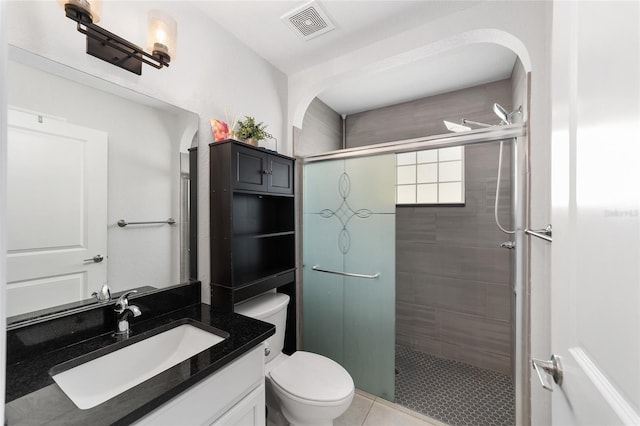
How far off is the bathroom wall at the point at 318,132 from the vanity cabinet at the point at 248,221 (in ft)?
1.17

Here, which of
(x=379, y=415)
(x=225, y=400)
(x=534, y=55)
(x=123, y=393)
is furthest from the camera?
(x=379, y=415)

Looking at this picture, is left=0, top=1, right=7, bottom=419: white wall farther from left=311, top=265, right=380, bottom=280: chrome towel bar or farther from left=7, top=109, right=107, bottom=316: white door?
left=311, top=265, right=380, bottom=280: chrome towel bar

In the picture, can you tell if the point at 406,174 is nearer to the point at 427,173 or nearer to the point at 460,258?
the point at 427,173

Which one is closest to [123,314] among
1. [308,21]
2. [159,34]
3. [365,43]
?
[159,34]

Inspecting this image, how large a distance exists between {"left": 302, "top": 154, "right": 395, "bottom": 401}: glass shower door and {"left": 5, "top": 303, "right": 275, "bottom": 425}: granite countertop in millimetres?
940

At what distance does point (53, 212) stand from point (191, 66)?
99 cm

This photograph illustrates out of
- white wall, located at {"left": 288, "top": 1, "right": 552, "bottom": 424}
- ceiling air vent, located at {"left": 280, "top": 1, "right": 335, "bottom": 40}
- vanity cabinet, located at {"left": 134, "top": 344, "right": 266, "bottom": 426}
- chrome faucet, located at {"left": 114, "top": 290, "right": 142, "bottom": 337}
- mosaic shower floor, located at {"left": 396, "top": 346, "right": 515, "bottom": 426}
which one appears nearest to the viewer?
vanity cabinet, located at {"left": 134, "top": 344, "right": 266, "bottom": 426}

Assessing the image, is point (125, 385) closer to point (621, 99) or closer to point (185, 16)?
point (621, 99)

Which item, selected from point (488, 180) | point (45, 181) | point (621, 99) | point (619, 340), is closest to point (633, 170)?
point (621, 99)

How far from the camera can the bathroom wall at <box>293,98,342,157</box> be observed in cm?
225

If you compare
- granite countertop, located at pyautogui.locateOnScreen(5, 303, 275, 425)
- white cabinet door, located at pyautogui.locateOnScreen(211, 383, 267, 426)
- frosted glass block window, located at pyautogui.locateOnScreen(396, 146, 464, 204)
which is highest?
frosted glass block window, located at pyautogui.locateOnScreen(396, 146, 464, 204)

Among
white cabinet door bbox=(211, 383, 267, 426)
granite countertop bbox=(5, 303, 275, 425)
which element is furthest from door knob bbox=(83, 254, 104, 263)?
white cabinet door bbox=(211, 383, 267, 426)

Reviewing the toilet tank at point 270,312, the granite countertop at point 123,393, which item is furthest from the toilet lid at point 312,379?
the granite countertop at point 123,393

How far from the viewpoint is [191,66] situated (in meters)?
1.48
